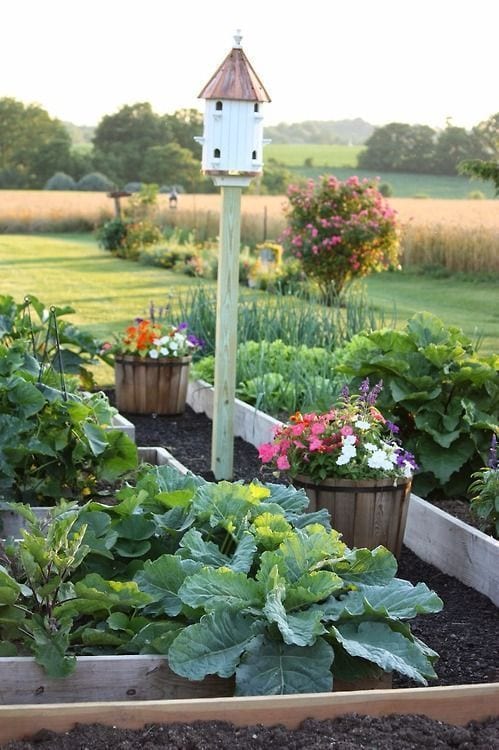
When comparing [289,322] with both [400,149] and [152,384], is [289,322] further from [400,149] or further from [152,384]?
[400,149]

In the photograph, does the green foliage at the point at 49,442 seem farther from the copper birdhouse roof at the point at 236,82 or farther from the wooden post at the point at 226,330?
the copper birdhouse roof at the point at 236,82

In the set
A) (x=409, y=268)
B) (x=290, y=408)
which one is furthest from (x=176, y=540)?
(x=409, y=268)

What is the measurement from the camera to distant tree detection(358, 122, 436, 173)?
36.5 metres

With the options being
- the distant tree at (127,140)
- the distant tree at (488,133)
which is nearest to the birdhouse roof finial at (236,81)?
the distant tree at (488,133)

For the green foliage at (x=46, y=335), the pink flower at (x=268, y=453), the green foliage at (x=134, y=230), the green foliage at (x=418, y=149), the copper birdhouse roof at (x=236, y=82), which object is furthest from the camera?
the green foliage at (x=418, y=149)

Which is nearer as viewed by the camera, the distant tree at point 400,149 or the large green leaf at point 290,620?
the large green leaf at point 290,620

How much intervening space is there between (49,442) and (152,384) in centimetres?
247

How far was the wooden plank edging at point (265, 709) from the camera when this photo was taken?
237 cm

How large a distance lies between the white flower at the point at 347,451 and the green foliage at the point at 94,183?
39729 millimetres

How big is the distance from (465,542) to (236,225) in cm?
203

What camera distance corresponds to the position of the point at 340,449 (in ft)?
13.3

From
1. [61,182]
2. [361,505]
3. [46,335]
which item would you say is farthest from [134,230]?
[61,182]

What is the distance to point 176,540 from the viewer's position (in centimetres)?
338

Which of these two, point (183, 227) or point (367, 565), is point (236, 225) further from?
point (183, 227)
